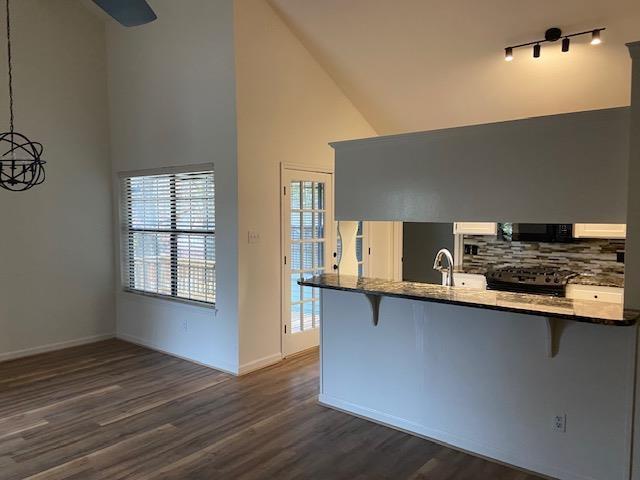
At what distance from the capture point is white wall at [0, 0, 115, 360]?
499 cm

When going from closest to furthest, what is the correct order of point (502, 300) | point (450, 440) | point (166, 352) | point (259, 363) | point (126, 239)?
point (502, 300), point (450, 440), point (259, 363), point (166, 352), point (126, 239)

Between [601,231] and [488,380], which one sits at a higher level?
[601,231]

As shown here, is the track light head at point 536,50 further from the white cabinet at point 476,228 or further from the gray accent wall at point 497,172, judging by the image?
the white cabinet at point 476,228

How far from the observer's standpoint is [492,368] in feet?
9.68

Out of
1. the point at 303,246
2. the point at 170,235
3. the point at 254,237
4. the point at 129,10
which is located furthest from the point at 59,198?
the point at 129,10

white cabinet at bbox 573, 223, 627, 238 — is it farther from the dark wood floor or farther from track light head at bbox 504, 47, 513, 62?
the dark wood floor

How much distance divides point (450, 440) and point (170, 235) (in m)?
3.43

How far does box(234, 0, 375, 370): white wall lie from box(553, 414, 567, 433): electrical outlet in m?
2.67

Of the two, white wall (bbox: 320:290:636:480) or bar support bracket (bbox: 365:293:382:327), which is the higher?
bar support bracket (bbox: 365:293:382:327)

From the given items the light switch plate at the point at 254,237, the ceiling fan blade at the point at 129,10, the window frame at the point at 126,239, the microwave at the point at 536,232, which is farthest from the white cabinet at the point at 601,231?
the ceiling fan blade at the point at 129,10

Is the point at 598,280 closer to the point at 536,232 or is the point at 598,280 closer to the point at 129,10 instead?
the point at 536,232

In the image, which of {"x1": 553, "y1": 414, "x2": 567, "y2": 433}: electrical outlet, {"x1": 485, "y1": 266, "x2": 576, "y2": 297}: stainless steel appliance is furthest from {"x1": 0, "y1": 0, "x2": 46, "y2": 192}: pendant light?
{"x1": 485, "y1": 266, "x2": 576, "y2": 297}: stainless steel appliance

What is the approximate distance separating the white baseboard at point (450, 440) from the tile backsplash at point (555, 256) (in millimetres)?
2560

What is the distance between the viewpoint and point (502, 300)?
288 centimetres
